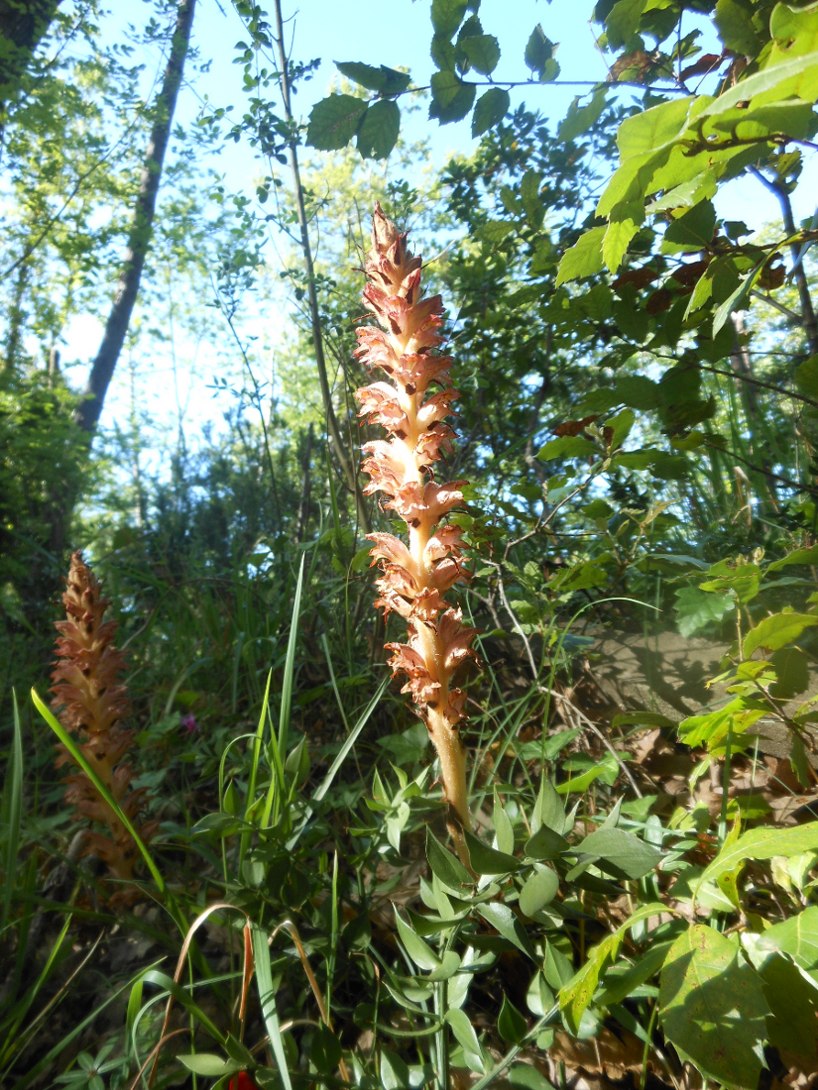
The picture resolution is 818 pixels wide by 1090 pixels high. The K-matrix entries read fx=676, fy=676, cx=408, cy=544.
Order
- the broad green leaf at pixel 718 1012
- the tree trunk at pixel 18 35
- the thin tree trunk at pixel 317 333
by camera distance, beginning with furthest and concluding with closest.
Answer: the tree trunk at pixel 18 35 → the thin tree trunk at pixel 317 333 → the broad green leaf at pixel 718 1012

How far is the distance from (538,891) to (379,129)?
162cm

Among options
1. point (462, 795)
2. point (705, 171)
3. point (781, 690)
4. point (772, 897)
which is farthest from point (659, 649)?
point (705, 171)

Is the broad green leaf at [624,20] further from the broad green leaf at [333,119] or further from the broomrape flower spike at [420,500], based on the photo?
the broomrape flower spike at [420,500]

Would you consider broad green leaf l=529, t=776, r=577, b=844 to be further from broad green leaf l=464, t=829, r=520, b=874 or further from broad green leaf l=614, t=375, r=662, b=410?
broad green leaf l=614, t=375, r=662, b=410

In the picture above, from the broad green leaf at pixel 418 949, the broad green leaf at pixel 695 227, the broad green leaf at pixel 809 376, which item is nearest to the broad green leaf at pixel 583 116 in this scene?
the broad green leaf at pixel 695 227

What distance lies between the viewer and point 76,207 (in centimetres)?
890

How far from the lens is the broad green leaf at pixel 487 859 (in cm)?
89

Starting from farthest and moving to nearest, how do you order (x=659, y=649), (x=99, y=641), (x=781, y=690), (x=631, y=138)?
(x=659, y=649)
(x=99, y=641)
(x=781, y=690)
(x=631, y=138)

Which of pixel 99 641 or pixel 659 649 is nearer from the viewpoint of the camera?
pixel 99 641

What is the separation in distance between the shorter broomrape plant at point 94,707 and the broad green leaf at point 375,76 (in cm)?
127

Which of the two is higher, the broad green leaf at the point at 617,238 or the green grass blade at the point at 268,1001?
the broad green leaf at the point at 617,238

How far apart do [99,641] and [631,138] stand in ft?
4.66

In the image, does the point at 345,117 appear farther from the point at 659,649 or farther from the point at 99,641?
the point at 659,649

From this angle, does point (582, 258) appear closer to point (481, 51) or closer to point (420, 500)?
point (420, 500)
